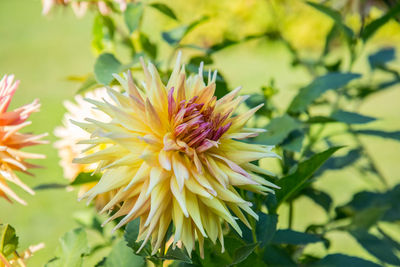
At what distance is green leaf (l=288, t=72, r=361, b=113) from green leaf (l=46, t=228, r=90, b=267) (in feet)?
1.19

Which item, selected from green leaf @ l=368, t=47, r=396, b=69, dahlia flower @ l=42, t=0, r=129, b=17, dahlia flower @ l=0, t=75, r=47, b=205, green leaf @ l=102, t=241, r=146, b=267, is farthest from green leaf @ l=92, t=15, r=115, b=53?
green leaf @ l=368, t=47, r=396, b=69

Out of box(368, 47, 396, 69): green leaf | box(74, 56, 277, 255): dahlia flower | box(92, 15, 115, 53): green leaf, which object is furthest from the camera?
box(368, 47, 396, 69): green leaf

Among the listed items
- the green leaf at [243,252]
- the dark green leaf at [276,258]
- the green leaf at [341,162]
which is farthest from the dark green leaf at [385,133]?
the green leaf at [243,252]

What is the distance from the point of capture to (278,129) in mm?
576

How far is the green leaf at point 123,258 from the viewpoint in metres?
0.45

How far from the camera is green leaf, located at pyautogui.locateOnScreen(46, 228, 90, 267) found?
17.8 inches

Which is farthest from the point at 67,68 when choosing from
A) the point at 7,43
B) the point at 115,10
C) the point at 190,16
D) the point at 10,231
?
the point at 10,231

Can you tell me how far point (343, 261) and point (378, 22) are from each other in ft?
1.38

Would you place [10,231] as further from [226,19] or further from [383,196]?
[226,19]

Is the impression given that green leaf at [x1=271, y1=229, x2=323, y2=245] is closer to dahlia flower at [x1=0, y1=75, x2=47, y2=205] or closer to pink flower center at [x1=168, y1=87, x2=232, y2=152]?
pink flower center at [x1=168, y1=87, x2=232, y2=152]

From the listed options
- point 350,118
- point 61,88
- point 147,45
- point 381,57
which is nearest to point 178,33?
point 147,45

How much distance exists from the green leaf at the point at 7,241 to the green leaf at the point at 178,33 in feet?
1.20

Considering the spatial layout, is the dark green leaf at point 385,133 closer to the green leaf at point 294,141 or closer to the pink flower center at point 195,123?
the green leaf at point 294,141

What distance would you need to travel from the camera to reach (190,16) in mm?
5344
